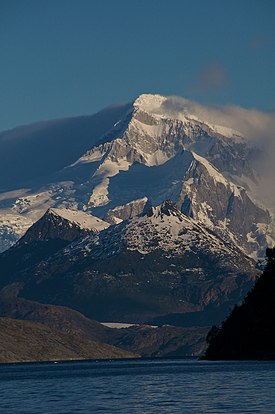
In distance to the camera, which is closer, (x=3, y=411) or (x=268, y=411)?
(x=268, y=411)

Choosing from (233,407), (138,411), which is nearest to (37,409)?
(138,411)

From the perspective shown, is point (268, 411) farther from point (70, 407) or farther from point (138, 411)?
point (70, 407)

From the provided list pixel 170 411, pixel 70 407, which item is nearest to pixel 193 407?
pixel 170 411

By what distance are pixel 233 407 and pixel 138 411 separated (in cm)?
1414

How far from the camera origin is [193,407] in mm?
185875

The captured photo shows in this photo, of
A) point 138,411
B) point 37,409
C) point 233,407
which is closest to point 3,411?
point 37,409

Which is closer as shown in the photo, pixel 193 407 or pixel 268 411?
pixel 268 411

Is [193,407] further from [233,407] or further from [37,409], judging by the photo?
[37,409]

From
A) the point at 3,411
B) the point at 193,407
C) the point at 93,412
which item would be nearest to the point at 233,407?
the point at 193,407

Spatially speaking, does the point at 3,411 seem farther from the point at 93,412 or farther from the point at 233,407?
the point at 233,407

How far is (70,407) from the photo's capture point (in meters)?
195

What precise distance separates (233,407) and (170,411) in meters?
9.23

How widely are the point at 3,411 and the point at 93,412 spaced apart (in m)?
16.1

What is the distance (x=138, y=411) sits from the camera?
607 ft
